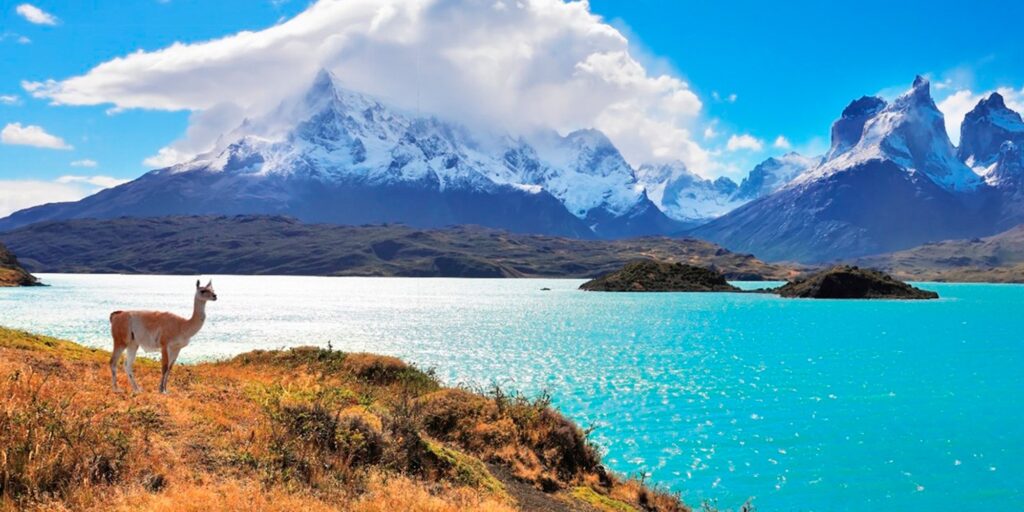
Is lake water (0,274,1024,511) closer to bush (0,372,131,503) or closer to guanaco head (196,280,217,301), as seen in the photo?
guanaco head (196,280,217,301)

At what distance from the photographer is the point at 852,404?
162 feet

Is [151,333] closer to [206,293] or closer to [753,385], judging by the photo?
[206,293]

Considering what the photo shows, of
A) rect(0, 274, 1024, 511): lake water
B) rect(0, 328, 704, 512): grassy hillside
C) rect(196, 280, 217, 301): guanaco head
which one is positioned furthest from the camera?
rect(0, 274, 1024, 511): lake water

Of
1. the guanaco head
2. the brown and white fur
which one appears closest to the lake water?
the brown and white fur

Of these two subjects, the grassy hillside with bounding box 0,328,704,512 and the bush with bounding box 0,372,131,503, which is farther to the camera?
the grassy hillside with bounding box 0,328,704,512

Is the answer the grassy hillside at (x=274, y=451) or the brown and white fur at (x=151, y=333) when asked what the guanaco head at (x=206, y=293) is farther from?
the grassy hillside at (x=274, y=451)

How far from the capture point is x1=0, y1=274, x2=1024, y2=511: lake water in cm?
3122

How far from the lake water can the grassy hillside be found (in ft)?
23.4

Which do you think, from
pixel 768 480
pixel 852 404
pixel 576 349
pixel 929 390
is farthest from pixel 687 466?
pixel 576 349

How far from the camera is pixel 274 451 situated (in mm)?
16797

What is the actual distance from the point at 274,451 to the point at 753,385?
49514mm

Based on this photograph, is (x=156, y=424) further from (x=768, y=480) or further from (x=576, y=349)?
(x=576, y=349)

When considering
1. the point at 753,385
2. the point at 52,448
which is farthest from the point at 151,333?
the point at 753,385

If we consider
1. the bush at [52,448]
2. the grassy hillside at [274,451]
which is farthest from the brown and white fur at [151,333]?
the bush at [52,448]
